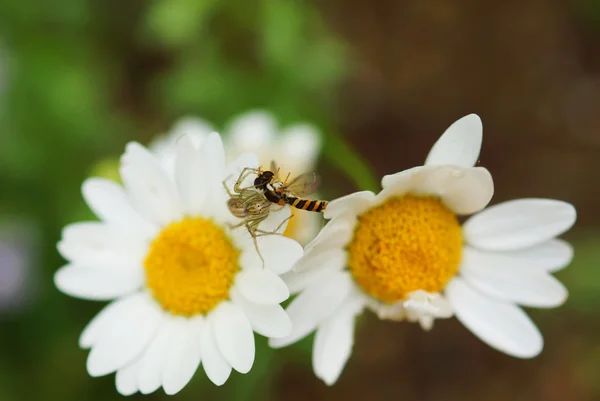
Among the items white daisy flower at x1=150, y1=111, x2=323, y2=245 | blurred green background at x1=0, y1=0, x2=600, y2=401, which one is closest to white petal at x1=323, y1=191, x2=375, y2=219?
white daisy flower at x1=150, y1=111, x2=323, y2=245

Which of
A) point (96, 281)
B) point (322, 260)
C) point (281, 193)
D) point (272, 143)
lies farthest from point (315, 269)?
point (272, 143)

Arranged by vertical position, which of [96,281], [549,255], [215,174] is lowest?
[549,255]

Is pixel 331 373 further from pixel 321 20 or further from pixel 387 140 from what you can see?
pixel 321 20

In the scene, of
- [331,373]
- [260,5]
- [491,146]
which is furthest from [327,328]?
[491,146]

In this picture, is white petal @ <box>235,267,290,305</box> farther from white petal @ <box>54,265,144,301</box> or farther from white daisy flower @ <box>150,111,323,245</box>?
white daisy flower @ <box>150,111,323,245</box>

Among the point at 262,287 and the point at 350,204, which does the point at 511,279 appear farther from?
the point at 262,287

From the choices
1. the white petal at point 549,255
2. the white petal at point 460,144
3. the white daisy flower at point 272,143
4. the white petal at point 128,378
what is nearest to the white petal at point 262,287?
the white petal at point 128,378
